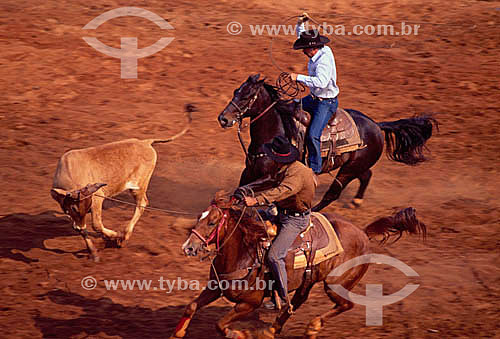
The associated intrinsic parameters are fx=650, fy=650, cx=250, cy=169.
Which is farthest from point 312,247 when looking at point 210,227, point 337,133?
point 337,133

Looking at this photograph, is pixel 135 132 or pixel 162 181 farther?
pixel 135 132

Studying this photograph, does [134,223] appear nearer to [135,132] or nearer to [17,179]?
[17,179]

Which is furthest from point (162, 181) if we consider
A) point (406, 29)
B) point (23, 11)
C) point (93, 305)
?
point (406, 29)

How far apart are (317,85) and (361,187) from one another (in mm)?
2839

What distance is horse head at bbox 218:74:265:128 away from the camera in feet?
33.6

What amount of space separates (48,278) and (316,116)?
481cm

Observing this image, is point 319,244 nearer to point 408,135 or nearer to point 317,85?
point 317,85

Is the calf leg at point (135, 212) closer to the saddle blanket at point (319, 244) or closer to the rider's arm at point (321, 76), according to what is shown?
the rider's arm at point (321, 76)

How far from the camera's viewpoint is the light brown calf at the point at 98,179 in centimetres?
926

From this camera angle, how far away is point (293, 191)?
7062mm

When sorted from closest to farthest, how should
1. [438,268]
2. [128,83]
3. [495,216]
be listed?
[438,268]
[495,216]
[128,83]

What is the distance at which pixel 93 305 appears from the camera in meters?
8.77

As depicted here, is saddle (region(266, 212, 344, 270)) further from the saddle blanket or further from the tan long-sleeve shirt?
the tan long-sleeve shirt

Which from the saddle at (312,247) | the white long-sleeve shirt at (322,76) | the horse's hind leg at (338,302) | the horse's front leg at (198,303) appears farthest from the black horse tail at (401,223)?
the white long-sleeve shirt at (322,76)
